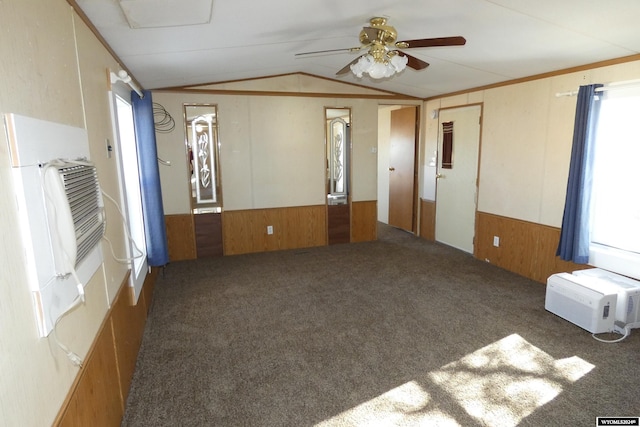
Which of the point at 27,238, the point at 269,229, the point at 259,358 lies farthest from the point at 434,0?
the point at 269,229

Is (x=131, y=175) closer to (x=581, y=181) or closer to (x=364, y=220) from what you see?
(x=364, y=220)

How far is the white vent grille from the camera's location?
1354mm

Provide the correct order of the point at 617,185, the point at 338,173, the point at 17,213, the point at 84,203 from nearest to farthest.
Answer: the point at 17,213, the point at 84,203, the point at 617,185, the point at 338,173

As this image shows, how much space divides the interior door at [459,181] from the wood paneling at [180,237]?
361 centimetres

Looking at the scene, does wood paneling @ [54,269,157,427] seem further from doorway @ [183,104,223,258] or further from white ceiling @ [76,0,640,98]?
doorway @ [183,104,223,258]

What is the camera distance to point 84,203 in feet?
4.90

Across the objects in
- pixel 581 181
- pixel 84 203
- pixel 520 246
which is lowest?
pixel 520 246

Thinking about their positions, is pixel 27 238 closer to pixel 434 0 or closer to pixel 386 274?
pixel 434 0

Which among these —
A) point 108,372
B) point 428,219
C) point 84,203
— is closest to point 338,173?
point 428,219

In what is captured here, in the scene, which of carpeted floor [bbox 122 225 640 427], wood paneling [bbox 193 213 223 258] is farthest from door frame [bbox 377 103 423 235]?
wood paneling [bbox 193 213 223 258]

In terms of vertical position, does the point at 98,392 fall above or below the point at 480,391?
above

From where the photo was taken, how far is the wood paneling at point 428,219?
570cm

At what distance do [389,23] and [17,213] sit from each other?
2708 mm

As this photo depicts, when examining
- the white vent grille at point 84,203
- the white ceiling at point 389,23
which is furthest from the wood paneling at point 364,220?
the white vent grille at point 84,203
